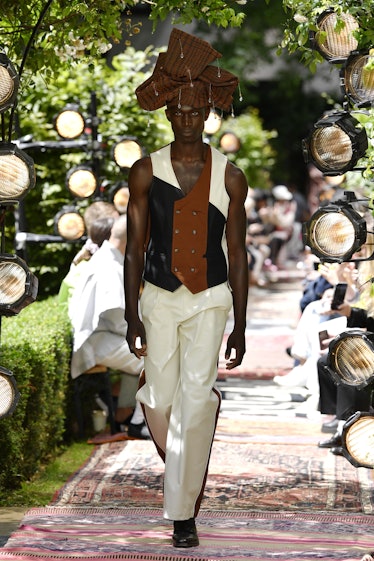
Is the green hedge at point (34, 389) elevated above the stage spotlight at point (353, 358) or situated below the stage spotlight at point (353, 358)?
below

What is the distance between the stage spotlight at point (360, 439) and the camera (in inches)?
243

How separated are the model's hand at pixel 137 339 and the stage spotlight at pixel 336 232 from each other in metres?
0.99

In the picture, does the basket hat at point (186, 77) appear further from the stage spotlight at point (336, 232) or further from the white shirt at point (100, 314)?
the white shirt at point (100, 314)

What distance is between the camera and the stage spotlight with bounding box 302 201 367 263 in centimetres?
636

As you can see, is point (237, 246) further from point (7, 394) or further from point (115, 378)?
point (115, 378)

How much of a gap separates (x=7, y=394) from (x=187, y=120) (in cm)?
159

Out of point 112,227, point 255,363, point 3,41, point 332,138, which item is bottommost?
point 255,363

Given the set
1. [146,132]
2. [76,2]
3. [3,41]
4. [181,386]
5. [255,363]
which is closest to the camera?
[181,386]

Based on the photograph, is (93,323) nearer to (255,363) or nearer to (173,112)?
(173,112)

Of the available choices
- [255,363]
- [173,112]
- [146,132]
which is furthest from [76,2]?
[255,363]

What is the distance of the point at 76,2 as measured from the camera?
692cm

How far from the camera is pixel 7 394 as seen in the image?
6.27 m

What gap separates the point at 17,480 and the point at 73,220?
12.1 feet

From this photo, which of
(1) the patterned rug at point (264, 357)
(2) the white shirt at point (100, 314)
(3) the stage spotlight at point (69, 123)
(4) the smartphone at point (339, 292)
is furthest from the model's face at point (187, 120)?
(1) the patterned rug at point (264, 357)
